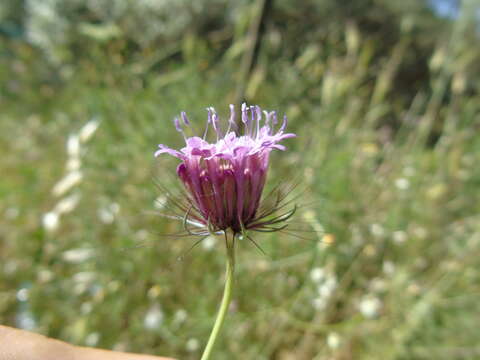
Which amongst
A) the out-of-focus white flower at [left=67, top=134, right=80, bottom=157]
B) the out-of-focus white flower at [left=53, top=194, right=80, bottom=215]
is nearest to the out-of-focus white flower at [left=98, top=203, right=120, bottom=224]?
the out-of-focus white flower at [left=53, top=194, right=80, bottom=215]

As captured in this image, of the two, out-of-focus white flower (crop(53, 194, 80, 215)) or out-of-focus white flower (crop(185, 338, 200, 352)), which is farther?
out-of-focus white flower (crop(53, 194, 80, 215))

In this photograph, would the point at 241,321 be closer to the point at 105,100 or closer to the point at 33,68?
the point at 105,100

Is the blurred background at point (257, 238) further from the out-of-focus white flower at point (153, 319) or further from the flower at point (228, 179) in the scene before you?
the flower at point (228, 179)

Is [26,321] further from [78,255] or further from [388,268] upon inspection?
[388,268]

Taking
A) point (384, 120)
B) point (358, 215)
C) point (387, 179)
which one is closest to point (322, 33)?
point (384, 120)

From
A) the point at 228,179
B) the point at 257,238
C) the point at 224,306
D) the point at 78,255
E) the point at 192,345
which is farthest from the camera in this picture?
the point at 257,238

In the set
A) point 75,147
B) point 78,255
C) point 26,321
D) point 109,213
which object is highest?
point 75,147

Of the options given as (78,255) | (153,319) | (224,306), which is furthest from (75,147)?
(224,306)

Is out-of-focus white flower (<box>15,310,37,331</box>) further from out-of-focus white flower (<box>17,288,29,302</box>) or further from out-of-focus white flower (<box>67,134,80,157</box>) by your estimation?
out-of-focus white flower (<box>67,134,80,157</box>)
